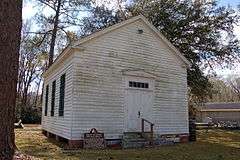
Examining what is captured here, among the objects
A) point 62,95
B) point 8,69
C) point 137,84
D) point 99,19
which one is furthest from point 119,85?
point 99,19

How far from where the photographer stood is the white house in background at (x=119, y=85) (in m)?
14.1

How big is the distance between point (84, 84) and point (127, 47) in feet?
10.2

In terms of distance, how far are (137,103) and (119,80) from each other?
150 centimetres

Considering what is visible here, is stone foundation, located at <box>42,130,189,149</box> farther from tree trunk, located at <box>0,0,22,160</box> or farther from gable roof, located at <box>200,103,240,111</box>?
gable roof, located at <box>200,103,240,111</box>

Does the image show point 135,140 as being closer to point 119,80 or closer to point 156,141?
point 156,141

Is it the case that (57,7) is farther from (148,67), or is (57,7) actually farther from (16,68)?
(16,68)

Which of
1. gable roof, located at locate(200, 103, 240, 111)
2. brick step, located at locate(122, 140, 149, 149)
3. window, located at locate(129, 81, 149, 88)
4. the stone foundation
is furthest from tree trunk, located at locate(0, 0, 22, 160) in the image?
gable roof, located at locate(200, 103, 240, 111)

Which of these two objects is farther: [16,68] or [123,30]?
[123,30]

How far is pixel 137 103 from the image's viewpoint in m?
15.7

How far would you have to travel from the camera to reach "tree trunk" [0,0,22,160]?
603 centimetres

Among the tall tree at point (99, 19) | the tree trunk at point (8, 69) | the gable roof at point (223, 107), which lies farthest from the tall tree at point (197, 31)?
the gable roof at point (223, 107)

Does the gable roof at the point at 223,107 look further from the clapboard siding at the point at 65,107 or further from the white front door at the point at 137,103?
the clapboard siding at the point at 65,107

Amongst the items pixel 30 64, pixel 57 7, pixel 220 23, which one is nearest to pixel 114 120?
pixel 220 23

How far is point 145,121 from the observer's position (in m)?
15.7
